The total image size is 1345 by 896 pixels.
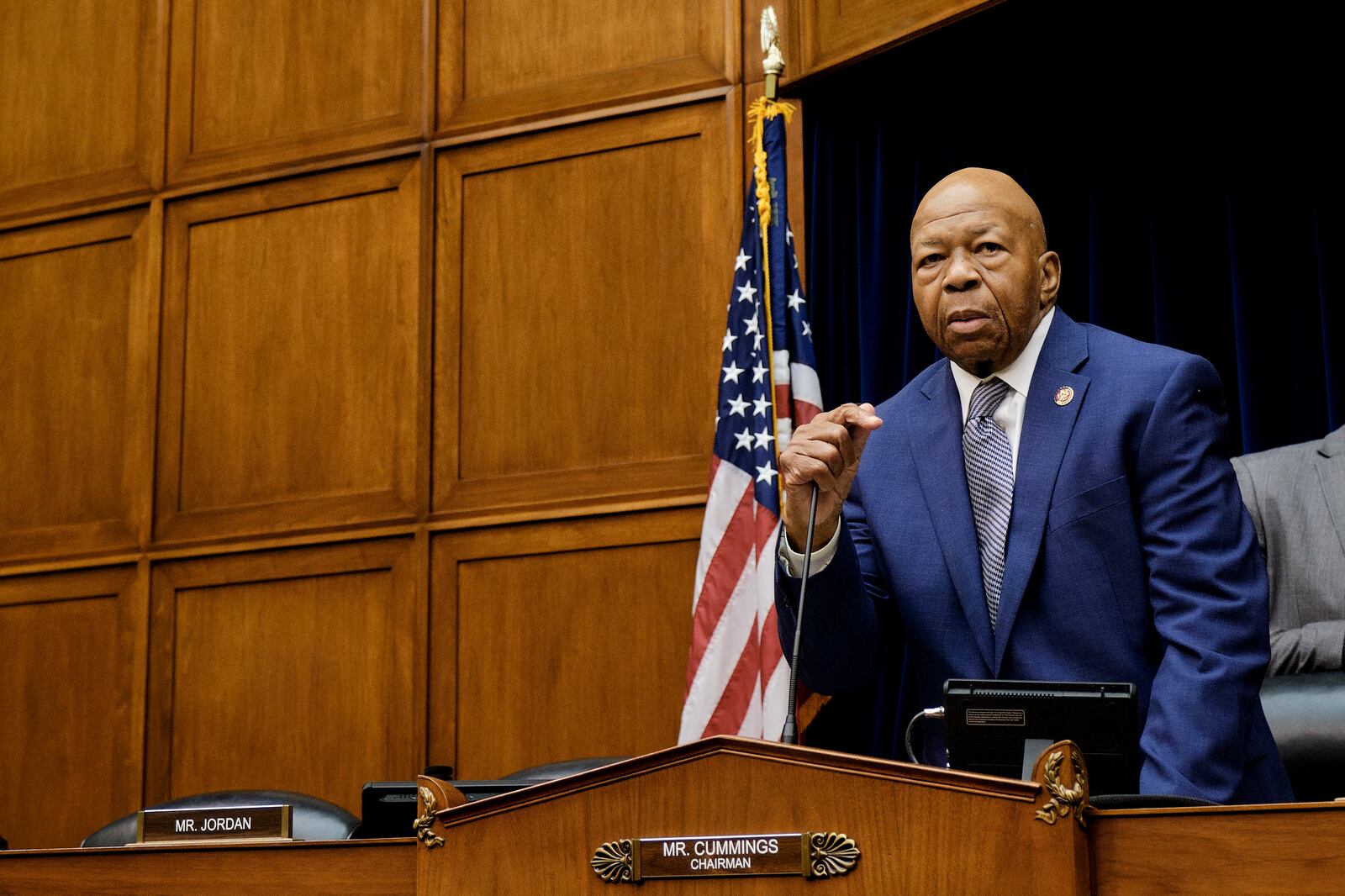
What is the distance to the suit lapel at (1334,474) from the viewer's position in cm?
394

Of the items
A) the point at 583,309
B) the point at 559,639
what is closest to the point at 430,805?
the point at 559,639

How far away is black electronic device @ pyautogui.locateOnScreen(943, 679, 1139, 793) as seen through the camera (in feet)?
6.74

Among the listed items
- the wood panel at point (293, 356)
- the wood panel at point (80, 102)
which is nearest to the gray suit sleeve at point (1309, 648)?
the wood panel at point (293, 356)

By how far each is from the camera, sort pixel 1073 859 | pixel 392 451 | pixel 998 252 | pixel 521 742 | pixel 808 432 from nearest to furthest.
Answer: pixel 1073 859, pixel 808 432, pixel 998 252, pixel 521 742, pixel 392 451

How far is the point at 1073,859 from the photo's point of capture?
70.7 inches

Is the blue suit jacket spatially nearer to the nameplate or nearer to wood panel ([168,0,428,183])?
the nameplate

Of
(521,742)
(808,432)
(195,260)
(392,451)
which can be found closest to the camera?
(808,432)

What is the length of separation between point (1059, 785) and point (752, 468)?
2.80 metres

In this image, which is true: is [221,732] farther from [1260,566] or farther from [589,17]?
[1260,566]

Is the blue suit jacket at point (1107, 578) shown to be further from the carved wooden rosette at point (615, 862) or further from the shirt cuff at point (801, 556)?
the carved wooden rosette at point (615, 862)

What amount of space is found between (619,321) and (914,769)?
3286 mm

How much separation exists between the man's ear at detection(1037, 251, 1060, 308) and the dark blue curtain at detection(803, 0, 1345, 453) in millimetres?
1570

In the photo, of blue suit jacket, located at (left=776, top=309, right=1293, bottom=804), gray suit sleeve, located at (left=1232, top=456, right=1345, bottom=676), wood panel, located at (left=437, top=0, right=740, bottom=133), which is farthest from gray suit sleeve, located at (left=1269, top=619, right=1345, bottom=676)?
wood panel, located at (left=437, top=0, right=740, bottom=133)

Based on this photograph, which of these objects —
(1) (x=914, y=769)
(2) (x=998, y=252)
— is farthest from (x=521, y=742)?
(1) (x=914, y=769)
